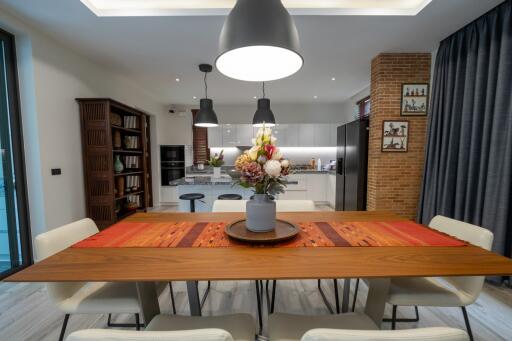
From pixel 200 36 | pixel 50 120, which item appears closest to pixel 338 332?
pixel 200 36

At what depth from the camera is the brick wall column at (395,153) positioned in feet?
10.6

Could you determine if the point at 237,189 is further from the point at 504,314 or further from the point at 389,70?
the point at 504,314

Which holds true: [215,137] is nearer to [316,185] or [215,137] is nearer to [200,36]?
[316,185]

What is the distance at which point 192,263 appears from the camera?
1.06m

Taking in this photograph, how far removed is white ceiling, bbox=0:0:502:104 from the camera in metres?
2.32

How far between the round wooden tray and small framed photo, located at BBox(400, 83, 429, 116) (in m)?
2.84

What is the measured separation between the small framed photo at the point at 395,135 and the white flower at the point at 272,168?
2694 mm

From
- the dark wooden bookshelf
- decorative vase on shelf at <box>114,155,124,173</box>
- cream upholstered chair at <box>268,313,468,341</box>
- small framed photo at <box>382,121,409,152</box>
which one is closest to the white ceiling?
the dark wooden bookshelf

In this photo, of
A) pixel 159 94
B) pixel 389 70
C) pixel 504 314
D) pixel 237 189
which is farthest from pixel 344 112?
pixel 504 314

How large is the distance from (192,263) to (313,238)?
70cm

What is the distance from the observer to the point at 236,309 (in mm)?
1950

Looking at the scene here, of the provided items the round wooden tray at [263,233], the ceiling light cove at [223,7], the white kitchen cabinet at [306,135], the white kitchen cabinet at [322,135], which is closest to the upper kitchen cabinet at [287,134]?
the white kitchen cabinet at [306,135]

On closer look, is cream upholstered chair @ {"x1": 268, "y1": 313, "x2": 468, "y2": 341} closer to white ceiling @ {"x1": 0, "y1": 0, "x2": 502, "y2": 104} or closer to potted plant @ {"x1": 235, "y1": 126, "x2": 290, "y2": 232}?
potted plant @ {"x1": 235, "y1": 126, "x2": 290, "y2": 232}

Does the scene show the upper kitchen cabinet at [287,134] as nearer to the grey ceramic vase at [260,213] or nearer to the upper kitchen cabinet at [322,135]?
the upper kitchen cabinet at [322,135]
